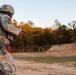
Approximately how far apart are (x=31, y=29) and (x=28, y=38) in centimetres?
958

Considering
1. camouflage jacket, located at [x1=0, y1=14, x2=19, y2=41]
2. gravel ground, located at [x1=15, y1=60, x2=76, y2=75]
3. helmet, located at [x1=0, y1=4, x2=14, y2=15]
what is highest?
helmet, located at [x1=0, y1=4, x2=14, y2=15]

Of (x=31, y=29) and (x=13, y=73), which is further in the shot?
(x=31, y=29)

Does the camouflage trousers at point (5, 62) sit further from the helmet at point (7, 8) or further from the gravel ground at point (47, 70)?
the gravel ground at point (47, 70)

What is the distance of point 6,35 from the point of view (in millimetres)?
4871

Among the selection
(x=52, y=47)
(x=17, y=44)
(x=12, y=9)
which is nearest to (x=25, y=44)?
(x=17, y=44)

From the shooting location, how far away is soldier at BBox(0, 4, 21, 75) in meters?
4.71

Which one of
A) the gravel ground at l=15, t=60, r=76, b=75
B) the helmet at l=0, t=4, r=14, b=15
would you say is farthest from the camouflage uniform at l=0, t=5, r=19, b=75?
the gravel ground at l=15, t=60, r=76, b=75

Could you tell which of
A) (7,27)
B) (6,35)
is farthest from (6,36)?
(7,27)

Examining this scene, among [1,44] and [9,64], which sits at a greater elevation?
[1,44]

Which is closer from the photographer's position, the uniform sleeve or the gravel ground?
the uniform sleeve

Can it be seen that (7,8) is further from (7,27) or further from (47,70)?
(47,70)

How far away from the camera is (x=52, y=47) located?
250 ft

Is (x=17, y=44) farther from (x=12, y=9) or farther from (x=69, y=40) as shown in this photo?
(x=12, y=9)

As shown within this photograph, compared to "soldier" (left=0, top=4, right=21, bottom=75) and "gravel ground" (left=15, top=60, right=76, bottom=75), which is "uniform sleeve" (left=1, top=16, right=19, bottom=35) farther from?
"gravel ground" (left=15, top=60, right=76, bottom=75)
